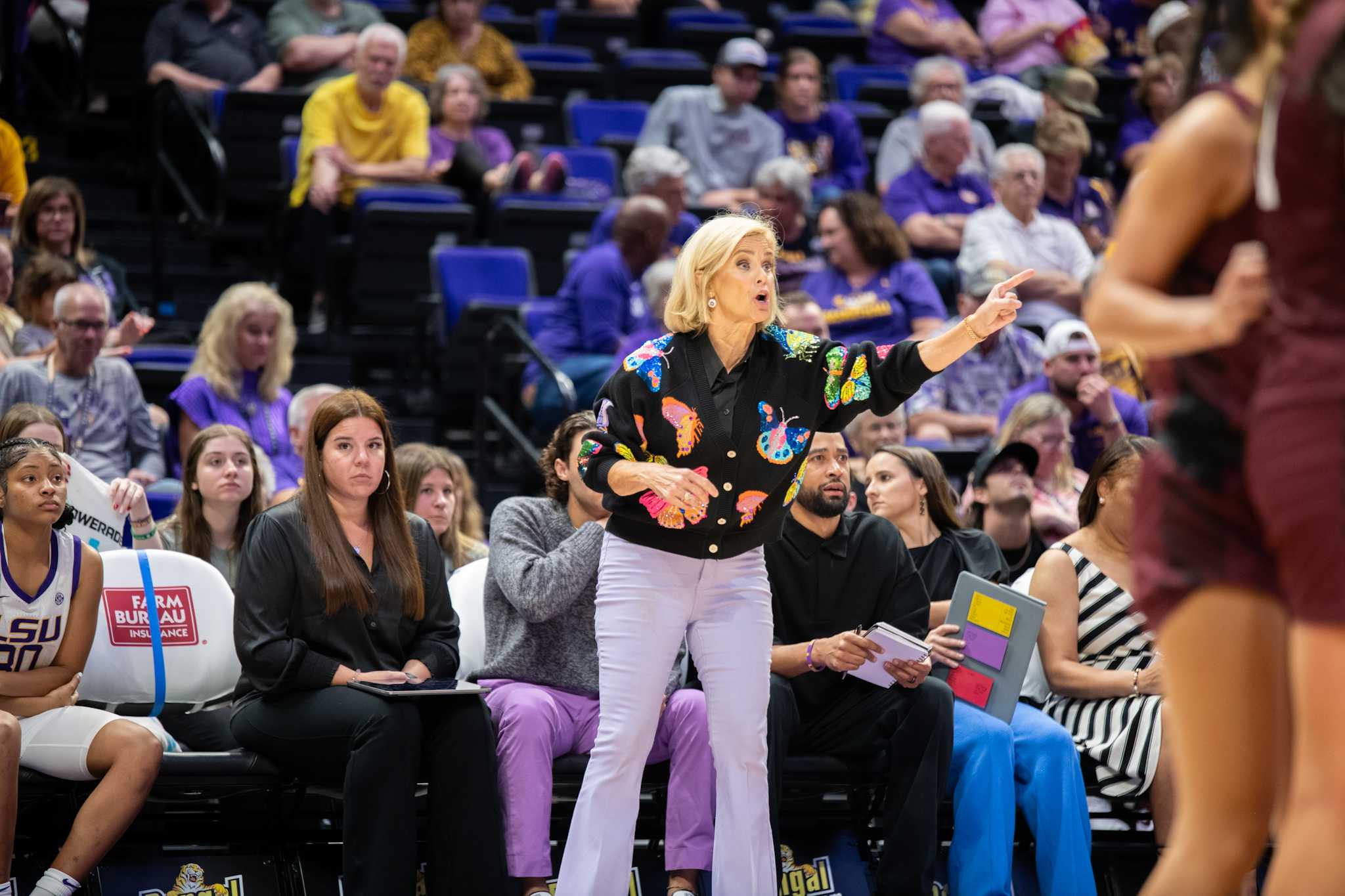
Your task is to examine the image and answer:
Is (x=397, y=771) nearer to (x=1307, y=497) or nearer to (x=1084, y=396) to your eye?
(x=1307, y=497)

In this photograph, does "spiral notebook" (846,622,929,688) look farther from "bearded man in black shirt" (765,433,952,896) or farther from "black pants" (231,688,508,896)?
"black pants" (231,688,508,896)

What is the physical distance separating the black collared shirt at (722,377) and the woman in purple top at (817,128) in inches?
222

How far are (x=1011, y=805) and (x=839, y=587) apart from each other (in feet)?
2.53

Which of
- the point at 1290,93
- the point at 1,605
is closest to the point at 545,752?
the point at 1,605

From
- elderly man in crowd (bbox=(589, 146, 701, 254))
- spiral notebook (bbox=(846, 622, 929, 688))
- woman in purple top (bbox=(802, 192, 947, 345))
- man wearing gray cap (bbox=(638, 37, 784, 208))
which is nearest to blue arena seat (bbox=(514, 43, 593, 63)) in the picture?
man wearing gray cap (bbox=(638, 37, 784, 208))

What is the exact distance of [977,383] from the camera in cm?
733

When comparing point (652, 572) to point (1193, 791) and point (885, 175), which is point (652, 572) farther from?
point (885, 175)

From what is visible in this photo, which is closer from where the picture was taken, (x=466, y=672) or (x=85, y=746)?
(x=85, y=746)

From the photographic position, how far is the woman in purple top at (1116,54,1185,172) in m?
9.84

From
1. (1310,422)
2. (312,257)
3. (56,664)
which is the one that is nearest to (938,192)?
(312,257)

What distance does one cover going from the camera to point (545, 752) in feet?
14.6

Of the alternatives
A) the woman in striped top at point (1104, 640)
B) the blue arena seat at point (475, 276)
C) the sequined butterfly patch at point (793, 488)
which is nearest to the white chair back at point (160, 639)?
the sequined butterfly patch at point (793, 488)

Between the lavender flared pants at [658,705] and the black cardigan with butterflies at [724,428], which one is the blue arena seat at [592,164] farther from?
the lavender flared pants at [658,705]

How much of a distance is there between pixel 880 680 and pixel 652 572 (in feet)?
2.99
